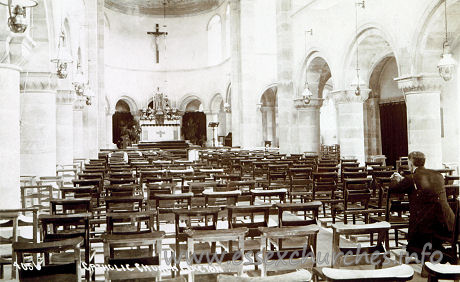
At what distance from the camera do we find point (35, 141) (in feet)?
35.0

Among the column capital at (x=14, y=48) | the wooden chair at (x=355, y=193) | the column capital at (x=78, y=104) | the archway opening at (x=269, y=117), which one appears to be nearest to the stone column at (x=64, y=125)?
the column capital at (x=78, y=104)

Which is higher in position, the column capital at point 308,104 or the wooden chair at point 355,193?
the column capital at point 308,104

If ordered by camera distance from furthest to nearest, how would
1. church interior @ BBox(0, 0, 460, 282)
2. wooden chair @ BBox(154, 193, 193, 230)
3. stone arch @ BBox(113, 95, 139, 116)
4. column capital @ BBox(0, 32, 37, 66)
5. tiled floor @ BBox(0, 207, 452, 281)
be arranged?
stone arch @ BBox(113, 95, 139, 116) → column capital @ BBox(0, 32, 37, 66) → wooden chair @ BBox(154, 193, 193, 230) → tiled floor @ BBox(0, 207, 452, 281) → church interior @ BBox(0, 0, 460, 282)

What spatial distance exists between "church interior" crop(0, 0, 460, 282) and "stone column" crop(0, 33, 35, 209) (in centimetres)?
2

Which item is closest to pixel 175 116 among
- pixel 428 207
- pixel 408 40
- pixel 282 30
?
pixel 282 30

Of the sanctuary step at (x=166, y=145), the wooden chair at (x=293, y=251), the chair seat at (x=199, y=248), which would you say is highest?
the sanctuary step at (x=166, y=145)

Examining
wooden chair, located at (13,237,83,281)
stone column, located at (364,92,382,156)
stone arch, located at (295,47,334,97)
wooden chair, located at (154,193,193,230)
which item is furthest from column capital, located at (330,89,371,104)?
wooden chair, located at (13,237,83,281)

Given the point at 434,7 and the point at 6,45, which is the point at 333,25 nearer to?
the point at 434,7

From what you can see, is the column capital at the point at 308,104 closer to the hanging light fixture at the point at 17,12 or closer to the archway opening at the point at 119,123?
the hanging light fixture at the point at 17,12

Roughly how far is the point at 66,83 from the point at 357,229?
47.0 feet

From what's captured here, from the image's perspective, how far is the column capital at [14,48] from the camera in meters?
6.82

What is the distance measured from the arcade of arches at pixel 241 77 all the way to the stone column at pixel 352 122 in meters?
0.05

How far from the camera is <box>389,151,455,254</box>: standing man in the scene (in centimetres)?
477

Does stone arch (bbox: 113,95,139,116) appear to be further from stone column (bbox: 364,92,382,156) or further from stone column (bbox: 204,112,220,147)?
stone column (bbox: 364,92,382,156)
